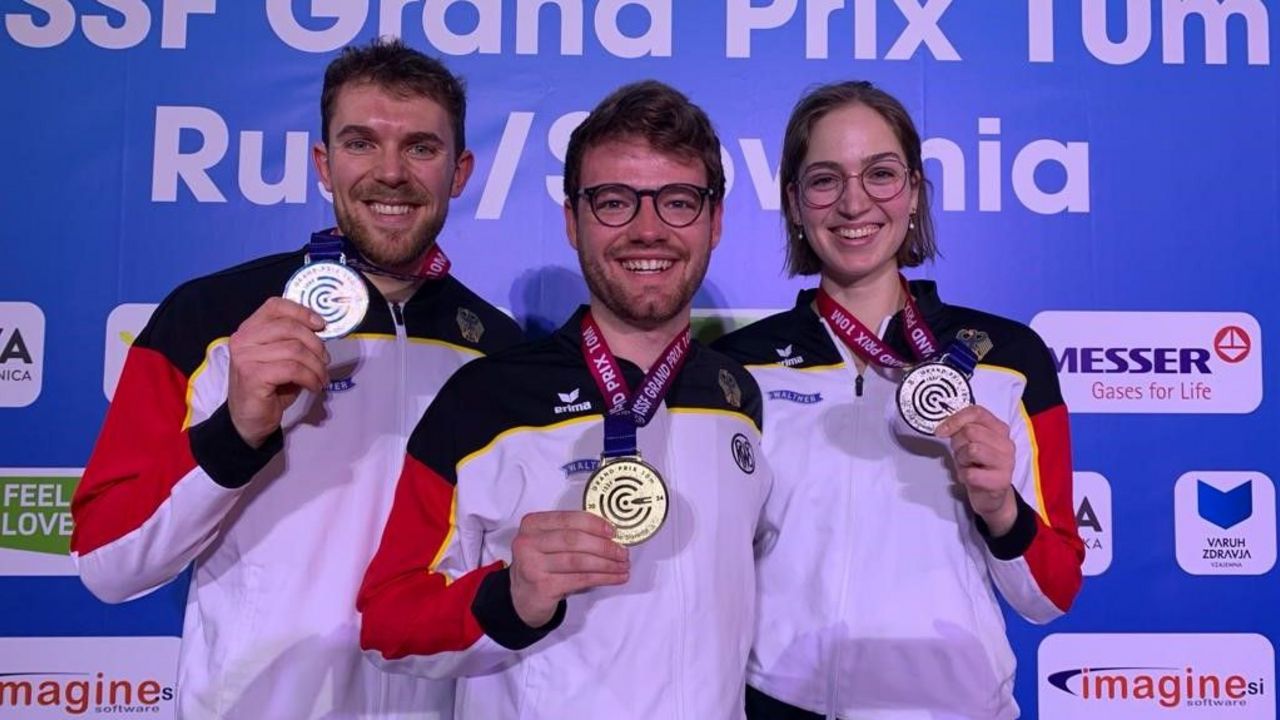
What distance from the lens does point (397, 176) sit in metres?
1.96

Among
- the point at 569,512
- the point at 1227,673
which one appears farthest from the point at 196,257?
the point at 1227,673

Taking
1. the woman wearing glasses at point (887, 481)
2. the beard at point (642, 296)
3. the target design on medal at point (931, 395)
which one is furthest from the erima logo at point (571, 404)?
the target design on medal at point (931, 395)

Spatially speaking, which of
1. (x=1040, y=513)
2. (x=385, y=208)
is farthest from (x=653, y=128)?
(x=1040, y=513)

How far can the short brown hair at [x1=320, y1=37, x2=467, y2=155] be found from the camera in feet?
6.63

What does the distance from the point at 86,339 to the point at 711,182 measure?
217 centimetres

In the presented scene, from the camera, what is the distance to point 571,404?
1.81m

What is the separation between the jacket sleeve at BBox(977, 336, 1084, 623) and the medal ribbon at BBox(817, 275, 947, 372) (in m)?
0.21

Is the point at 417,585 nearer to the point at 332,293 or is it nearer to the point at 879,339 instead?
the point at 332,293

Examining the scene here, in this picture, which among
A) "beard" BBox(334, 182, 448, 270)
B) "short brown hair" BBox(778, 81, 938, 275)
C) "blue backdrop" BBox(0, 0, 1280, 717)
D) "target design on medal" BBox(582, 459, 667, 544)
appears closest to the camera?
"target design on medal" BBox(582, 459, 667, 544)

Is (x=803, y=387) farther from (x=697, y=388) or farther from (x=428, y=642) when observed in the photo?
(x=428, y=642)

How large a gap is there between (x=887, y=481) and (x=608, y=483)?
655 millimetres

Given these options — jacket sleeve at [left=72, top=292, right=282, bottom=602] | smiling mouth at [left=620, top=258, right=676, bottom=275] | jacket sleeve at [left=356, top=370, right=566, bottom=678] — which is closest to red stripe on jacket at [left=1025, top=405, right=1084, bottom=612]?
smiling mouth at [left=620, top=258, right=676, bottom=275]

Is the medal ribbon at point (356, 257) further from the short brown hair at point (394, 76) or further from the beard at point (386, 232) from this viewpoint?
the short brown hair at point (394, 76)

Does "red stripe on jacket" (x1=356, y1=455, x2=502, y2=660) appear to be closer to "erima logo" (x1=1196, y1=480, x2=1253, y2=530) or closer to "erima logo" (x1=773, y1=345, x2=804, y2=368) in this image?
"erima logo" (x1=773, y1=345, x2=804, y2=368)
